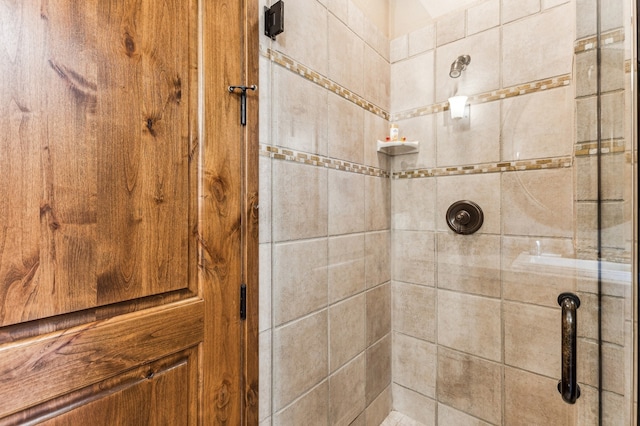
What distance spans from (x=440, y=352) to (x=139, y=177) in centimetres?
159

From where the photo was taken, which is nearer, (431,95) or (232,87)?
(232,87)

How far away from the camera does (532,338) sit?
1329 mm


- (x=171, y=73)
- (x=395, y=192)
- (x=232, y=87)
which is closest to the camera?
(x=171, y=73)

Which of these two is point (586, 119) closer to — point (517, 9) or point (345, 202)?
point (517, 9)

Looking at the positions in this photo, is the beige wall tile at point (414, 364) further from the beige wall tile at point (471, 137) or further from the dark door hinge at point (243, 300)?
the dark door hinge at point (243, 300)

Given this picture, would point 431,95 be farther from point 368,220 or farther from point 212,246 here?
point 212,246

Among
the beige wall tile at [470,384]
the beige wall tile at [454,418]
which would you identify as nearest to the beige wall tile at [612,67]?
the beige wall tile at [470,384]

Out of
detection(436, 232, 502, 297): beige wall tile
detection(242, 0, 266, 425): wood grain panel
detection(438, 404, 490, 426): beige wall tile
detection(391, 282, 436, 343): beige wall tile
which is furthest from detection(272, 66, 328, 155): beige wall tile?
detection(438, 404, 490, 426): beige wall tile

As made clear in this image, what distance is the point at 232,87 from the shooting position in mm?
916

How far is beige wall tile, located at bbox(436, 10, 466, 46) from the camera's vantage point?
1.50 m

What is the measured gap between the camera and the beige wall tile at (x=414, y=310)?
5.31 feet

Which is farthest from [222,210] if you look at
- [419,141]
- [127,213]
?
[419,141]

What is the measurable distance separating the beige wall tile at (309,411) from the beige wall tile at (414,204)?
909mm

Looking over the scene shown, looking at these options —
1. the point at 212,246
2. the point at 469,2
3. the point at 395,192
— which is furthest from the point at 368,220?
the point at 469,2
